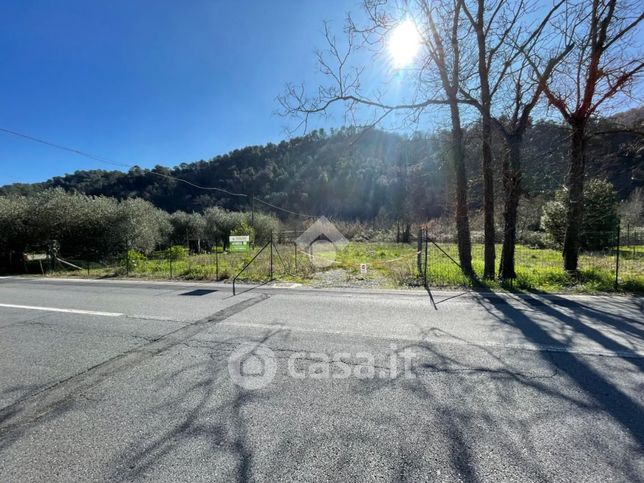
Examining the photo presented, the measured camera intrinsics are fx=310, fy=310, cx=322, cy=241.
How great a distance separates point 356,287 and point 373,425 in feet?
22.0

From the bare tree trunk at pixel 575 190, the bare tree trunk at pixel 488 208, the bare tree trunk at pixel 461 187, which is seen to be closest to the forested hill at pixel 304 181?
the bare tree trunk at pixel 461 187

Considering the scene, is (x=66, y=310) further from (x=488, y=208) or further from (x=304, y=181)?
(x=304, y=181)

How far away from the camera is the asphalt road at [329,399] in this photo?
7.05 feet

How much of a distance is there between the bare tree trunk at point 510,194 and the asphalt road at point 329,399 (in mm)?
4015

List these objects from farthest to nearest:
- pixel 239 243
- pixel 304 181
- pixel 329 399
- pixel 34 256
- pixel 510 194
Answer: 1. pixel 304 181
2. pixel 34 256
3. pixel 239 243
4. pixel 510 194
5. pixel 329 399

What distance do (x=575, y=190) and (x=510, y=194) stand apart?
1.91 metres

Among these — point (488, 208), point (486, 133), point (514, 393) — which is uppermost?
point (486, 133)

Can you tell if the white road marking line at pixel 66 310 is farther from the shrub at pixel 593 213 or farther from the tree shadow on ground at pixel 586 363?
the shrub at pixel 593 213

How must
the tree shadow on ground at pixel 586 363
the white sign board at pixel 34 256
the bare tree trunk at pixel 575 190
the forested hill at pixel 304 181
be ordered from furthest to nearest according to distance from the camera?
the forested hill at pixel 304 181
the white sign board at pixel 34 256
the bare tree trunk at pixel 575 190
the tree shadow on ground at pixel 586 363

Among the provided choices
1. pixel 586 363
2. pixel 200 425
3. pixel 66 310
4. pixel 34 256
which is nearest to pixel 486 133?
pixel 586 363

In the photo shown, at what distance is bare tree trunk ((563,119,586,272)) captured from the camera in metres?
9.70

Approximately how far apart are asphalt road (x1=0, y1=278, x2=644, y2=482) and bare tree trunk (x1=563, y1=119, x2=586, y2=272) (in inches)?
182

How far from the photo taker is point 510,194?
1012 centimetres

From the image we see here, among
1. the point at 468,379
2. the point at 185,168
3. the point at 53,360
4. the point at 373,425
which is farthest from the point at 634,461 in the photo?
the point at 185,168
